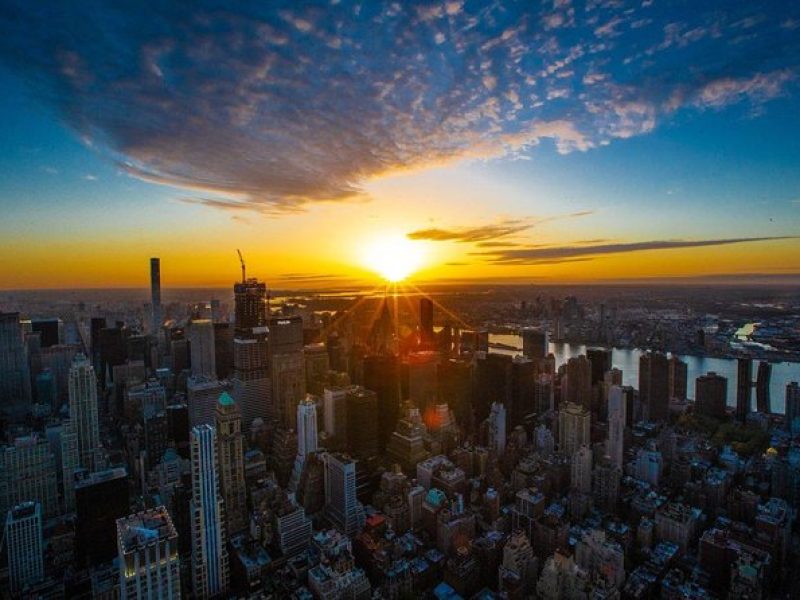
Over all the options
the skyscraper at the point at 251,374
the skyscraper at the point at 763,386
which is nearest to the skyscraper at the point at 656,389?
the skyscraper at the point at 763,386

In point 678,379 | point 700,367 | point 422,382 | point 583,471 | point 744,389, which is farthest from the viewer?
point 700,367

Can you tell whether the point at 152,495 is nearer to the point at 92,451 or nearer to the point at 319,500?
the point at 92,451

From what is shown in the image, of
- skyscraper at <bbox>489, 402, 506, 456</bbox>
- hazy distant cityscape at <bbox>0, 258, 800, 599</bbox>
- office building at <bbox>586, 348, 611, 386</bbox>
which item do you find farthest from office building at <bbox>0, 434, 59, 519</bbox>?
office building at <bbox>586, 348, 611, 386</bbox>

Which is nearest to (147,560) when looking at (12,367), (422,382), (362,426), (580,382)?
(362,426)

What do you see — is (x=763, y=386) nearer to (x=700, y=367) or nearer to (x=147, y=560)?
(x=700, y=367)

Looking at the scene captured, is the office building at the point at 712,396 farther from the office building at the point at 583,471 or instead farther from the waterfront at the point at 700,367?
the office building at the point at 583,471

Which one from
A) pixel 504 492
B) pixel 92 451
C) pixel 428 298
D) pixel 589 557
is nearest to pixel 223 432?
pixel 92 451

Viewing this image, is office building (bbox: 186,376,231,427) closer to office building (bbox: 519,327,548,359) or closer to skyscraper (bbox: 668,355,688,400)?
office building (bbox: 519,327,548,359)
